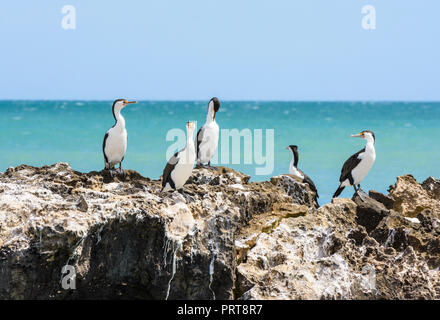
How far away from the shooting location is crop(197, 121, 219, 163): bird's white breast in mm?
9195

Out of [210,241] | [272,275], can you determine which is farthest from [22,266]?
[272,275]

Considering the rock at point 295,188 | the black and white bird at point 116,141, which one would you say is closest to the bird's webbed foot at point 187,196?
the rock at point 295,188

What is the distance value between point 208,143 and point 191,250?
3709 millimetres

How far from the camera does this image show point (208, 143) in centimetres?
922

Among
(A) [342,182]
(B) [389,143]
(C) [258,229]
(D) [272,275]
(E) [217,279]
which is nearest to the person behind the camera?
(D) [272,275]

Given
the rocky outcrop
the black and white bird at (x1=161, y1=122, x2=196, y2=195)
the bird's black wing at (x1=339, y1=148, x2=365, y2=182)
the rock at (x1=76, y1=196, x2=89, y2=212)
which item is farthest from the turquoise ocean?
the rock at (x1=76, y1=196, x2=89, y2=212)

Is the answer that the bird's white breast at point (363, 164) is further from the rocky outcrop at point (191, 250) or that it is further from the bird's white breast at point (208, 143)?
the rocky outcrop at point (191, 250)

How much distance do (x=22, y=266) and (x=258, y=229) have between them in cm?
213

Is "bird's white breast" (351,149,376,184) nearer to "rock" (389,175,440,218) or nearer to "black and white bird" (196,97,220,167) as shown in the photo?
"rock" (389,175,440,218)

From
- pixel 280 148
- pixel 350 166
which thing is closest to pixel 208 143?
pixel 350 166

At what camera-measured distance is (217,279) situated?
5621 mm

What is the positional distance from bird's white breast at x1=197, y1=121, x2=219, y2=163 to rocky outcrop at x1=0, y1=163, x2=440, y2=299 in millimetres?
2691

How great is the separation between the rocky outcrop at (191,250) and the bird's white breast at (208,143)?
269 cm
